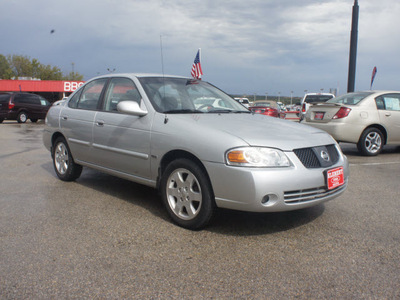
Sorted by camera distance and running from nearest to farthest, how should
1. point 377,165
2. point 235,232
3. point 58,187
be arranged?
1. point 235,232
2. point 58,187
3. point 377,165

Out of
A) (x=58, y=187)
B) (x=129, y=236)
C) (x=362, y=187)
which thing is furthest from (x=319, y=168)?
(x=58, y=187)

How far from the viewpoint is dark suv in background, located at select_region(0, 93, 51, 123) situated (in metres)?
21.5

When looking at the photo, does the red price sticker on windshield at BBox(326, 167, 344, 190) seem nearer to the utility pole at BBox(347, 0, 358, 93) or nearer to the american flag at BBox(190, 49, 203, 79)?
the american flag at BBox(190, 49, 203, 79)

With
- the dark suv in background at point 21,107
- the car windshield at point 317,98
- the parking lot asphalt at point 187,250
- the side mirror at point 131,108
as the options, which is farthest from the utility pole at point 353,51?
the dark suv in background at point 21,107

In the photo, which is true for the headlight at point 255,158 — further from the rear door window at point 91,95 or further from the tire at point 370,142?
the tire at point 370,142

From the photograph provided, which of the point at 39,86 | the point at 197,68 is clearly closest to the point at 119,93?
the point at 197,68

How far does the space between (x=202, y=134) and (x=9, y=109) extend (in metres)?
20.3

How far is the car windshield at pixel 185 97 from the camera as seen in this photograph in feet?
15.3

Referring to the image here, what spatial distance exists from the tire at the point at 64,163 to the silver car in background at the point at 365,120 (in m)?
5.71

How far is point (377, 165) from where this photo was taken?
801 centimetres

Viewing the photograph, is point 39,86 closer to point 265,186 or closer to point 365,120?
point 365,120

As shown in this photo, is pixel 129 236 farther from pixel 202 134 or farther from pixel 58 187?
pixel 58 187

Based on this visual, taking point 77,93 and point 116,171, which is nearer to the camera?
point 116,171

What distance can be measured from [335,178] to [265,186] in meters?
0.90
